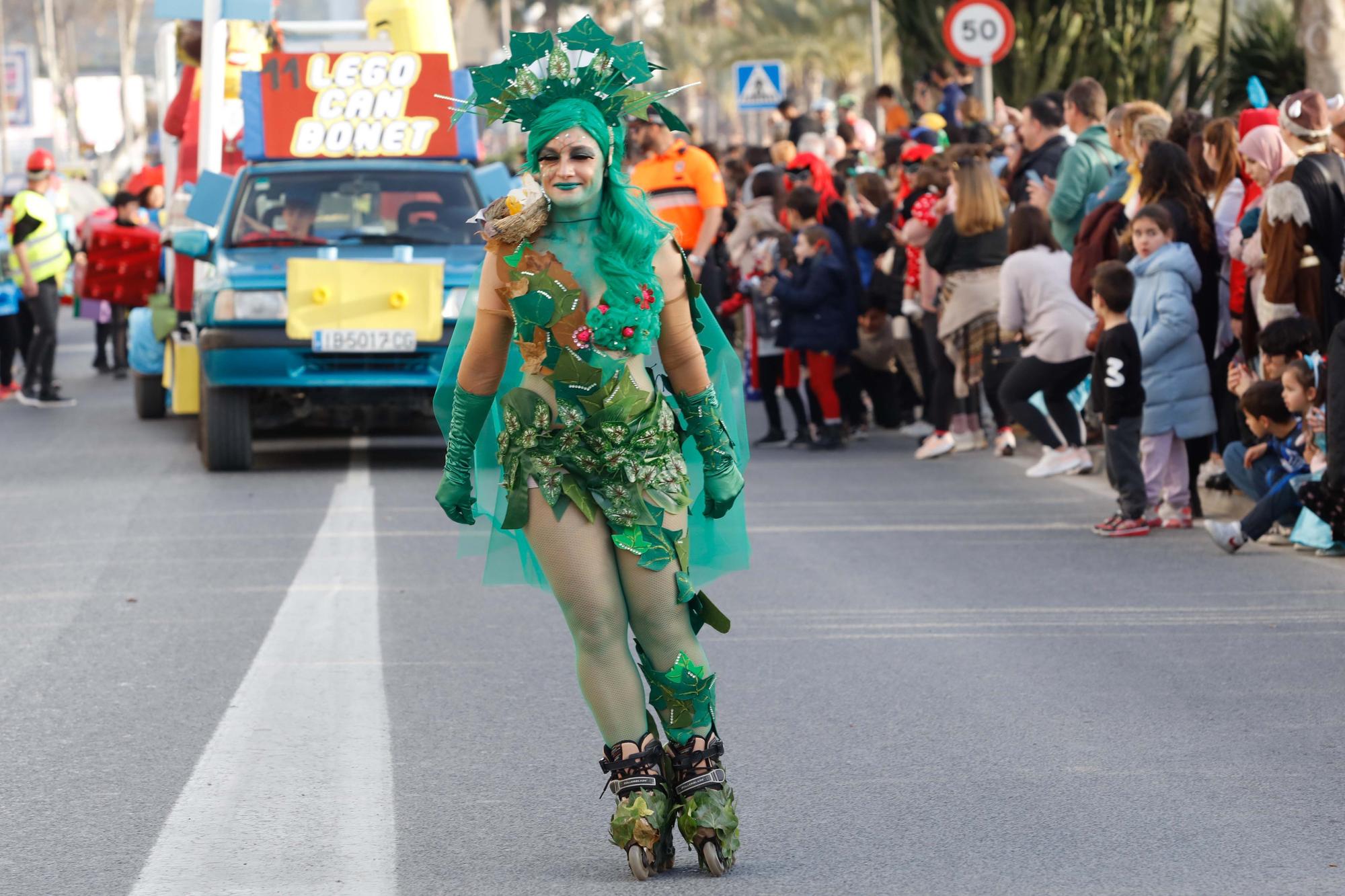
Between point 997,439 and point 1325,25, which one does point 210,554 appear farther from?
point 1325,25

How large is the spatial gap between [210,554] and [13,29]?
129 m

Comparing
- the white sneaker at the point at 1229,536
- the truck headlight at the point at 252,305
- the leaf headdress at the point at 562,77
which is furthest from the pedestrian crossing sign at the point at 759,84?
the leaf headdress at the point at 562,77

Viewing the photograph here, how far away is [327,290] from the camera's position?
1341 cm

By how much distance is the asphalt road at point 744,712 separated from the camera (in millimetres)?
5242

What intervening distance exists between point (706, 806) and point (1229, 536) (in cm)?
541

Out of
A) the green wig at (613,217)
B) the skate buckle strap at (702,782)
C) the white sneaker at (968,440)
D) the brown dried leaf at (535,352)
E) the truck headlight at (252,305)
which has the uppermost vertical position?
the green wig at (613,217)

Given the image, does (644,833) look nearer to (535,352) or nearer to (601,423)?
(601,423)

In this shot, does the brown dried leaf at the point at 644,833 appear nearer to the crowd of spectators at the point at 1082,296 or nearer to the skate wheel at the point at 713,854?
the skate wheel at the point at 713,854

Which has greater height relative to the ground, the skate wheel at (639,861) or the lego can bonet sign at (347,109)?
the lego can bonet sign at (347,109)

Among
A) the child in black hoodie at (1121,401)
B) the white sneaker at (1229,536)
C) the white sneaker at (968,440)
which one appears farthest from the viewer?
the white sneaker at (968,440)

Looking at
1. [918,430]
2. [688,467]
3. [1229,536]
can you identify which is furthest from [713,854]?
[918,430]

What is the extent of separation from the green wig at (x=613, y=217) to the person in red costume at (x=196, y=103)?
1060cm

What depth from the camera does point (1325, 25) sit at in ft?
57.6

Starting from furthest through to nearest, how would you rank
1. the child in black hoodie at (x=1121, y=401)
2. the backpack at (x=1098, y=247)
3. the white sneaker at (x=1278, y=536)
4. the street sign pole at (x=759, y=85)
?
the street sign pole at (x=759, y=85), the backpack at (x=1098, y=247), the child in black hoodie at (x=1121, y=401), the white sneaker at (x=1278, y=536)
